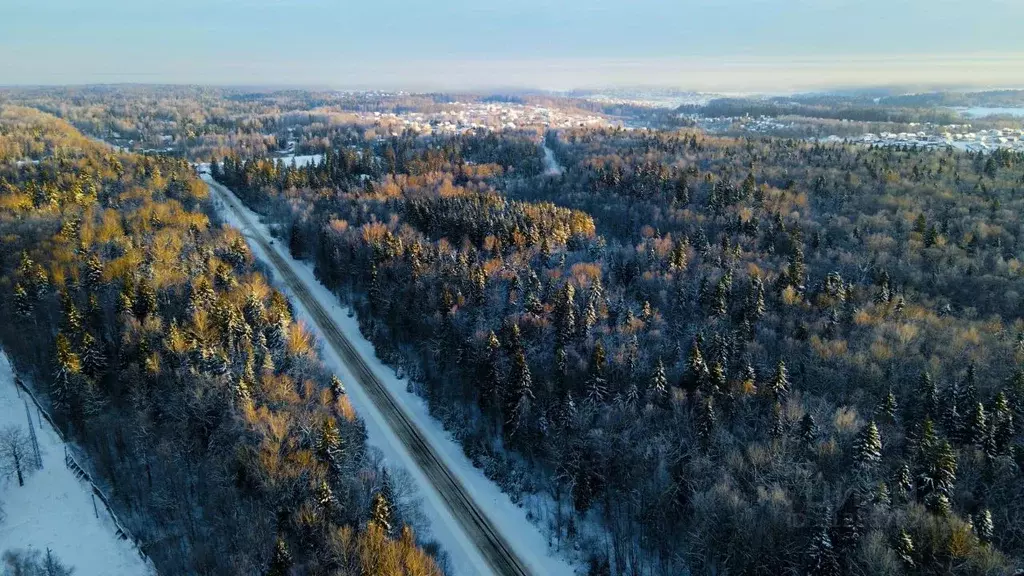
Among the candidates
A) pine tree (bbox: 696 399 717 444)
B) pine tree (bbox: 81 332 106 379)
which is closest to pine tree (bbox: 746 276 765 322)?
pine tree (bbox: 696 399 717 444)

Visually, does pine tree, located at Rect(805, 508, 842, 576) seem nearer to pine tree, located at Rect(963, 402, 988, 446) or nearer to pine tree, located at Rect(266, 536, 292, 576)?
pine tree, located at Rect(963, 402, 988, 446)

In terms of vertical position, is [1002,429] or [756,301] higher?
[756,301]

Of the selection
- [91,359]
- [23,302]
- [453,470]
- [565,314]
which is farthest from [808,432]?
[23,302]

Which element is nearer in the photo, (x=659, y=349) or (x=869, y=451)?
(x=869, y=451)

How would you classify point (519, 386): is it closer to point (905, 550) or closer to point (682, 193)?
point (905, 550)

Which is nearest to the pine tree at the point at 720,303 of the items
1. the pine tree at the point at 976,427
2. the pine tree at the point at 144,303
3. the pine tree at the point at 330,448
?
the pine tree at the point at 976,427

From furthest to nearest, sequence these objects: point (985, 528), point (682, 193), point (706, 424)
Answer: point (682, 193) → point (706, 424) → point (985, 528)

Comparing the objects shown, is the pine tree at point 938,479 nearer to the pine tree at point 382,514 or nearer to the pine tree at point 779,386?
the pine tree at point 779,386
